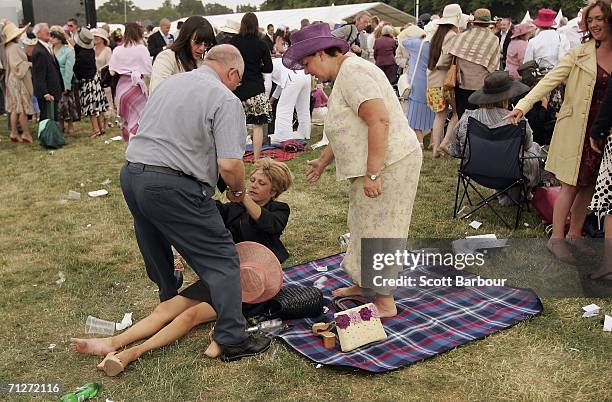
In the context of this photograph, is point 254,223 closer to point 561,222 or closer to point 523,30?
point 561,222

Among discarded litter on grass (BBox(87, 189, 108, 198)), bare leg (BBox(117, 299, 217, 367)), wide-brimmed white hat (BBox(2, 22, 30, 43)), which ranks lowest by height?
discarded litter on grass (BBox(87, 189, 108, 198))

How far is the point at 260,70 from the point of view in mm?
7219

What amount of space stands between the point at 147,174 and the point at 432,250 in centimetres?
271

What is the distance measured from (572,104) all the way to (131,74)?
16.0ft

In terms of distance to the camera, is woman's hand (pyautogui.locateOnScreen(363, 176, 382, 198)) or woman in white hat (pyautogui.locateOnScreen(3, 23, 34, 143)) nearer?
woman's hand (pyautogui.locateOnScreen(363, 176, 382, 198))

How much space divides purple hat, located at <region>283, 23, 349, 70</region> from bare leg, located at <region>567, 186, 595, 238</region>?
225 centimetres

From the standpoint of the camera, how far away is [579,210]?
4723 millimetres

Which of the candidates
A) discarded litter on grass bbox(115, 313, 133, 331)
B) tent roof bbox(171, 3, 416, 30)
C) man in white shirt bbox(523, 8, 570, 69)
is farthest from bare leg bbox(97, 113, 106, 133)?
tent roof bbox(171, 3, 416, 30)

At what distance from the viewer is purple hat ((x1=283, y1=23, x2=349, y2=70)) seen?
3500mm

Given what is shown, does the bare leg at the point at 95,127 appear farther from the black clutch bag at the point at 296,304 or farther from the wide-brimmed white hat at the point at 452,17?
the black clutch bag at the point at 296,304

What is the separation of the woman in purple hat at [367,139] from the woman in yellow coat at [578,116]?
1.46 meters

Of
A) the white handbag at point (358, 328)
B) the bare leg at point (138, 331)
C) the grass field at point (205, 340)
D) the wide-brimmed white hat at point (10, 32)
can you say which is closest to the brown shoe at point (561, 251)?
the grass field at point (205, 340)

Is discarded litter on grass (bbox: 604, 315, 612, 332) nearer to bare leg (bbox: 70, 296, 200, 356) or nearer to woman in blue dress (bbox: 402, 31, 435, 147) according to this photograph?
bare leg (bbox: 70, 296, 200, 356)

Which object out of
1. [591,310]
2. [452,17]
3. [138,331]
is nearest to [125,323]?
[138,331]
